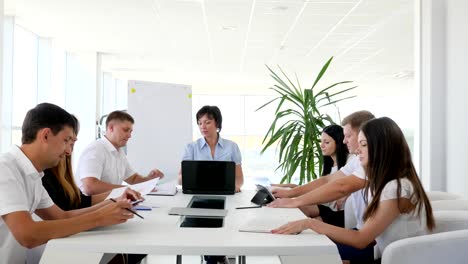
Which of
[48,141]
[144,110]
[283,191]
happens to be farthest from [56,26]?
[48,141]

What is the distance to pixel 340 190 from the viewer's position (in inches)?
102

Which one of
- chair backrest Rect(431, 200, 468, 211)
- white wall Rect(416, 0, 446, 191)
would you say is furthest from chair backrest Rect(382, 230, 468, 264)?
white wall Rect(416, 0, 446, 191)

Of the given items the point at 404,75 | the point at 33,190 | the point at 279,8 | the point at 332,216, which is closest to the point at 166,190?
the point at 332,216

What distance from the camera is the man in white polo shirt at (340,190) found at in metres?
2.58

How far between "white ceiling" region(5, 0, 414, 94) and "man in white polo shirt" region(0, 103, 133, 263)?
4.23m

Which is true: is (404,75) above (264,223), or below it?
above

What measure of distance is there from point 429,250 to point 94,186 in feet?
7.01

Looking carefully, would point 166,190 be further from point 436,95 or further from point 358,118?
point 436,95

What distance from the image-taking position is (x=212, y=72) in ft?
38.8

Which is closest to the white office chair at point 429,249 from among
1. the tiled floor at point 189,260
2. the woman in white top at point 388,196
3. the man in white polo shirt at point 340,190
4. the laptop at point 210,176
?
the woman in white top at point 388,196

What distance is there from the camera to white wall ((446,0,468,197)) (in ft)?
13.3

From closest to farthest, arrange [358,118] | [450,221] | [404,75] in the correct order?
[450,221], [358,118], [404,75]

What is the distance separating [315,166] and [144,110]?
2061 mm

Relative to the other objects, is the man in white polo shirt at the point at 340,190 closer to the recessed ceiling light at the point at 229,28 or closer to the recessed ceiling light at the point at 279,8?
the recessed ceiling light at the point at 279,8
